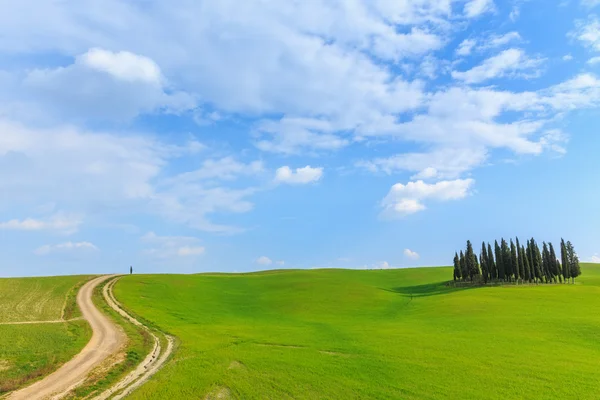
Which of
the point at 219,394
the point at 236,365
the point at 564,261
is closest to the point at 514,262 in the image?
the point at 564,261

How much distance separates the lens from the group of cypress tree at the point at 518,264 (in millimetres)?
111750

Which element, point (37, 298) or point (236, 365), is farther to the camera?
point (37, 298)

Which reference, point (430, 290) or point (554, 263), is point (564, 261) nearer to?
point (554, 263)

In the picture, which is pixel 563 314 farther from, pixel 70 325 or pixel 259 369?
pixel 70 325

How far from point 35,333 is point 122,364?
1666 centimetres

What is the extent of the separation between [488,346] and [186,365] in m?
27.4

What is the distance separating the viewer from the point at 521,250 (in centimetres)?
11188

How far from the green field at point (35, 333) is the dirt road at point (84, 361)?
35.1 inches

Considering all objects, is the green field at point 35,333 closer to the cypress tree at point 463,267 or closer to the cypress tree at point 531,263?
the cypress tree at point 463,267

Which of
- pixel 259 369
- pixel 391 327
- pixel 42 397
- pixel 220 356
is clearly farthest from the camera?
pixel 391 327

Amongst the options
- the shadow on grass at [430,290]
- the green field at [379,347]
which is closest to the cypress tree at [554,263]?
the shadow on grass at [430,290]

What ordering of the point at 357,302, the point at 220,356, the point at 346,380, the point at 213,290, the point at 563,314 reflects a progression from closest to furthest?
1. the point at 346,380
2. the point at 220,356
3. the point at 563,314
4. the point at 357,302
5. the point at 213,290

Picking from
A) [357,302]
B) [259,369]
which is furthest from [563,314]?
[259,369]

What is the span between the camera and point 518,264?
111125 mm
